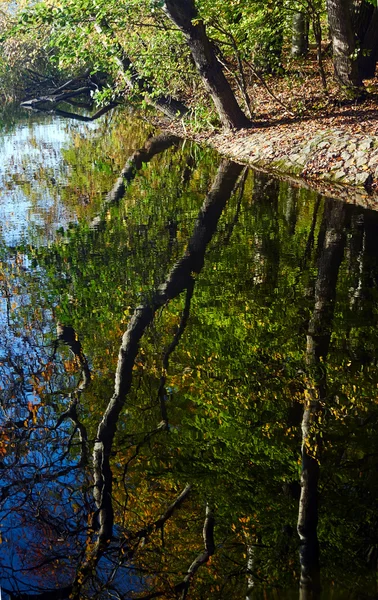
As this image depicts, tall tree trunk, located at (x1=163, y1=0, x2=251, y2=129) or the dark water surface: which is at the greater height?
tall tree trunk, located at (x1=163, y1=0, x2=251, y2=129)

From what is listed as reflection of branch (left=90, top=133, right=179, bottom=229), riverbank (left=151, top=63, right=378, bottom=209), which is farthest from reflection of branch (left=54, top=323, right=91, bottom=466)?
riverbank (left=151, top=63, right=378, bottom=209)

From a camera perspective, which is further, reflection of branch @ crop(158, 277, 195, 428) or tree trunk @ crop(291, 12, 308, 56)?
tree trunk @ crop(291, 12, 308, 56)

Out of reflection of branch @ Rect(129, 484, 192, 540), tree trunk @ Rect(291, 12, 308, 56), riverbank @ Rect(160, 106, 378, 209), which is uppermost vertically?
tree trunk @ Rect(291, 12, 308, 56)

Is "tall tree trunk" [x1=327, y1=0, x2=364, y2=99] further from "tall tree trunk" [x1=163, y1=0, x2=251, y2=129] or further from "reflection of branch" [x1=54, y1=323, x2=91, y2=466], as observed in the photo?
"reflection of branch" [x1=54, y1=323, x2=91, y2=466]

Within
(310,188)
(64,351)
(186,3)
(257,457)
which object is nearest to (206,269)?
(64,351)

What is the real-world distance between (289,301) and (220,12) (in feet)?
43.5

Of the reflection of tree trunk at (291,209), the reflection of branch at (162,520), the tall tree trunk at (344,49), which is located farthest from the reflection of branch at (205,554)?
the tall tree trunk at (344,49)

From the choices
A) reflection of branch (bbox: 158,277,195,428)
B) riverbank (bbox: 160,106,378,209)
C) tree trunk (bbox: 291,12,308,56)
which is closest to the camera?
reflection of branch (bbox: 158,277,195,428)

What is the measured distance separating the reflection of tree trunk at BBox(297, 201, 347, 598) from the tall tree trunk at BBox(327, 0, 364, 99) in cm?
922

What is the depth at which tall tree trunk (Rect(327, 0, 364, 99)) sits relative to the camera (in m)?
Result: 17.5

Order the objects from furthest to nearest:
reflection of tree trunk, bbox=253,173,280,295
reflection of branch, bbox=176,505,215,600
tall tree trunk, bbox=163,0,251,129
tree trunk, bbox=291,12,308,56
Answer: tree trunk, bbox=291,12,308,56 → tall tree trunk, bbox=163,0,251,129 → reflection of tree trunk, bbox=253,173,280,295 → reflection of branch, bbox=176,505,215,600

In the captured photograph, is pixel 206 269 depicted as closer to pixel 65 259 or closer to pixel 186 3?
pixel 65 259

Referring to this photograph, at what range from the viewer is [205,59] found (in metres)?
18.8

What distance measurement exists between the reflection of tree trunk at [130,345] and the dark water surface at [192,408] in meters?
0.02
